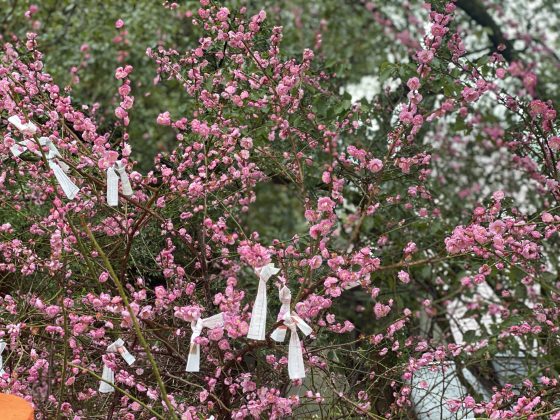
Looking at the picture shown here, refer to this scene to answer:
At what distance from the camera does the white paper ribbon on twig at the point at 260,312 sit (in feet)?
6.84

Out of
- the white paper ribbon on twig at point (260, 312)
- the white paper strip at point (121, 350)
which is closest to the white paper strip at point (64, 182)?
the white paper strip at point (121, 350)

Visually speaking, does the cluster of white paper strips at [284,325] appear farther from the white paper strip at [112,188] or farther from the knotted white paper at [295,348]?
the white paper strip at [112,188]

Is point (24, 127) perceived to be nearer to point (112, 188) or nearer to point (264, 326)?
point (112, 188)

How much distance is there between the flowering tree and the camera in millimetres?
2289

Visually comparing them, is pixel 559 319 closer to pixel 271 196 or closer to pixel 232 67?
pixel 232 67

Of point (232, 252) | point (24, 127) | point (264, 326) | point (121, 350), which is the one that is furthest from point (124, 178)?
point (232, 252)

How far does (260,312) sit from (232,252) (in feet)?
3.52

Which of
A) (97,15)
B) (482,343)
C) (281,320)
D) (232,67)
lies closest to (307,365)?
(281,320)

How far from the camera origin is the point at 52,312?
2.35m

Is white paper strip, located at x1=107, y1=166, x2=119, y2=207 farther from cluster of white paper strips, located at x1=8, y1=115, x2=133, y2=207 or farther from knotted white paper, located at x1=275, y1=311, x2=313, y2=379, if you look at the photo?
knotted white paper, located at x1=275, y1=311, x2=313, y2=379

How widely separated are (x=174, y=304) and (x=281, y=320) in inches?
24.8

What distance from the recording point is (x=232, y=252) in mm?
3182

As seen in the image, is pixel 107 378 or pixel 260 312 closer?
pixel 260 312

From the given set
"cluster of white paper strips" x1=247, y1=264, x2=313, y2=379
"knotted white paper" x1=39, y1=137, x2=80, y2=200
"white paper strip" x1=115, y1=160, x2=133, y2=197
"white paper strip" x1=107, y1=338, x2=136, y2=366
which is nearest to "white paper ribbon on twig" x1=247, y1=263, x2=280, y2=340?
"cluster of white paper strips" x1=247, y1=264, x2=313, y2=379
